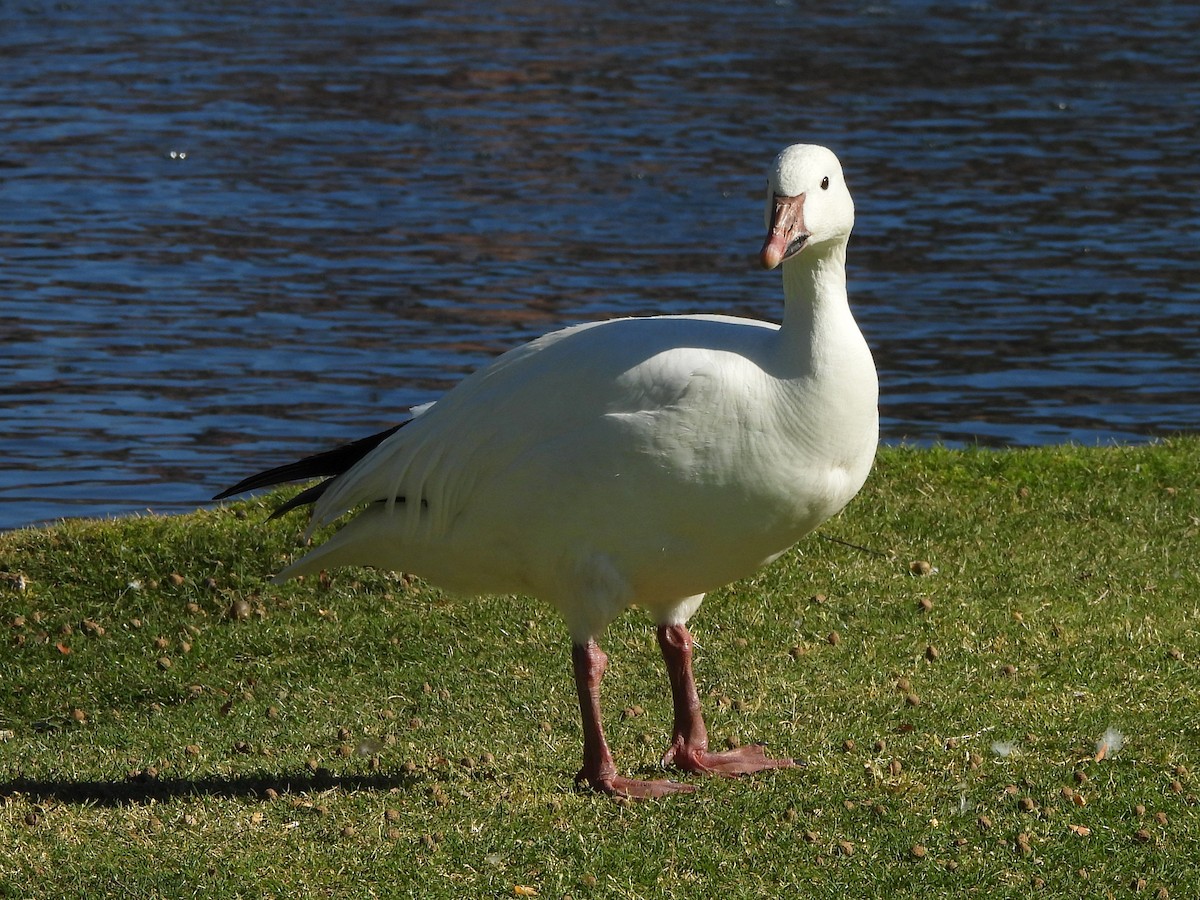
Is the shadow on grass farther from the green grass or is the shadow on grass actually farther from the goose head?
the goose head

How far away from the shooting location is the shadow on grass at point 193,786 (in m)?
6.77

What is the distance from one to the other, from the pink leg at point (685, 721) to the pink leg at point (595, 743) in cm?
29

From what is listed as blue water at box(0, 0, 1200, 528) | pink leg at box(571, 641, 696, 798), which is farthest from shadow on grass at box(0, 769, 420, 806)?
blue water at box(0, 0, 1200, 528)

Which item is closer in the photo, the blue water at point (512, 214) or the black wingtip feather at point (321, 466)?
the black wingtip feather at point (321, 466)

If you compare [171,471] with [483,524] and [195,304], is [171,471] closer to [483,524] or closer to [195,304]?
[195,304]

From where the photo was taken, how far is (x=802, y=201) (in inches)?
235

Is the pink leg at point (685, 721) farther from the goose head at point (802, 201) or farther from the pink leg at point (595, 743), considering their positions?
the goose head at point (802, 201)

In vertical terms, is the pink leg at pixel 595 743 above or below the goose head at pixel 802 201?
below

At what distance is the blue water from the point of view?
15703 mm

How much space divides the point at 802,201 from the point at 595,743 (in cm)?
207

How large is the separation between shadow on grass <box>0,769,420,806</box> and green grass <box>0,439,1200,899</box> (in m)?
0.02

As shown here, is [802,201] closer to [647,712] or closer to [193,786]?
[647,712]

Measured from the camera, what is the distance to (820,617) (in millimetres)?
8602

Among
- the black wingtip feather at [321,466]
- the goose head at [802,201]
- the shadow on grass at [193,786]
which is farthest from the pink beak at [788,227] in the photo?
the shadow on grass at [193,786]
